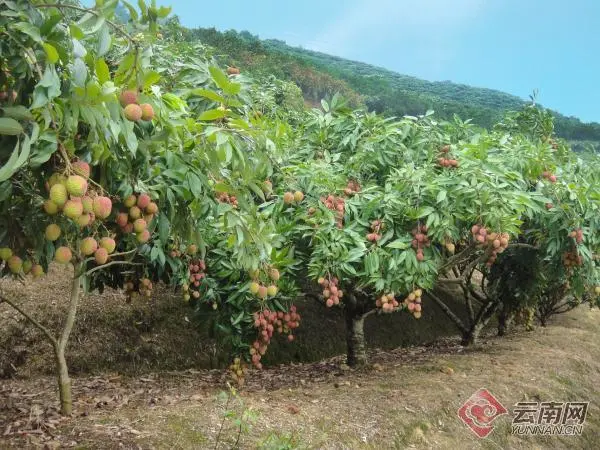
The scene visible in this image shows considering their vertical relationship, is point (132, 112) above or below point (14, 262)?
above

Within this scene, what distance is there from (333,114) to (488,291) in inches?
126

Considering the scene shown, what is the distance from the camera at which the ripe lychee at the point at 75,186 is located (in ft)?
3.81

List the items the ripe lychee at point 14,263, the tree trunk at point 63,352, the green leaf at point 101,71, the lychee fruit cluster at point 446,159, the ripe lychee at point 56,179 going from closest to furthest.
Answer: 1. the ripe lychee at point 56,179
2. the green leaf at point 101,71
3. the ripe lychee at point 14,263
4. the tree trunk at point 63,352
5. the lychee fruit cluster at point 446,159

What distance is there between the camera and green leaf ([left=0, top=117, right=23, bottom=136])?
3.55 ft

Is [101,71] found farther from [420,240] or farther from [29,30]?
[420,240]

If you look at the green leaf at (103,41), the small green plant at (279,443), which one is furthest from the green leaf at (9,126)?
the small green plant at (279,443)

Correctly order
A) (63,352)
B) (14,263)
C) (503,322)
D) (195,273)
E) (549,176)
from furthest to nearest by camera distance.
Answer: (503,322) → (549,176) → (195,273) → (63,352) → (14,263)

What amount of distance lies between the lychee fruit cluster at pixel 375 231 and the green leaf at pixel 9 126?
106 inches

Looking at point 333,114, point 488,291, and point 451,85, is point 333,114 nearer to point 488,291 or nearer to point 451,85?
point 488,291

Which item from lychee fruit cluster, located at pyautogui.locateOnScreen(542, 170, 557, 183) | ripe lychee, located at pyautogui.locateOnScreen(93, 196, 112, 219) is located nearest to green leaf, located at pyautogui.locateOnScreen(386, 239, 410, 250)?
lychee fruit cluster, located at pyautogui.locateOnScreen(542, 170, 557, 183)

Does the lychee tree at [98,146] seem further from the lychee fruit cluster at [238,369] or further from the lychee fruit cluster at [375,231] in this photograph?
the lychee fruit cluster at [238,369]

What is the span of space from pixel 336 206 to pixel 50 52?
266 cm

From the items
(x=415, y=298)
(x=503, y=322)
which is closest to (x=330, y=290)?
(x=415, y=298)

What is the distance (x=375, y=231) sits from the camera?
3.68m
